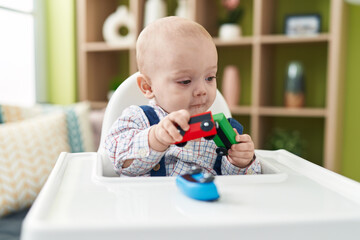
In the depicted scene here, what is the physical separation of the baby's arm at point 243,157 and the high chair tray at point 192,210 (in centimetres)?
10

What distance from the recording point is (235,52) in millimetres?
2873

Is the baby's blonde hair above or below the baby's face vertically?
above

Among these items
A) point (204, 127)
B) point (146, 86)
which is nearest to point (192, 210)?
point (204, 127)

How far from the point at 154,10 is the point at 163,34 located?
197 cm

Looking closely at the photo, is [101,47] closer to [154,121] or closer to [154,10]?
[154,10]

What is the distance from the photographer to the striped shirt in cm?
78

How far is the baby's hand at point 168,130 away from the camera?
0.65 meters

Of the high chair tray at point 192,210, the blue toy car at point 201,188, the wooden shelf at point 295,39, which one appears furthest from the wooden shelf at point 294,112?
the blue toy car at point 201,188

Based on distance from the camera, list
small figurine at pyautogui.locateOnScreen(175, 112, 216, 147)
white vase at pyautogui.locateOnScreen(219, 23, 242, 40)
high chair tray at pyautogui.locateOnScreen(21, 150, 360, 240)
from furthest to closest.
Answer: white vase at pyautogui.locateOnScreen(219, 23, 242, 40)
small figurine at pyautogui.locateOnScreen(175, 112, 216, 147)
high chair tray at pyautogui.locateOnScreen(21, 150, 360, 240)

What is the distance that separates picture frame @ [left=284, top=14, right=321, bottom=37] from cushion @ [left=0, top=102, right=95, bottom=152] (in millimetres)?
1392

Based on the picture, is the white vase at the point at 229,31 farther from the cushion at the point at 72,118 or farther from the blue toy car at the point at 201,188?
the blue toy car at the point at 201,188

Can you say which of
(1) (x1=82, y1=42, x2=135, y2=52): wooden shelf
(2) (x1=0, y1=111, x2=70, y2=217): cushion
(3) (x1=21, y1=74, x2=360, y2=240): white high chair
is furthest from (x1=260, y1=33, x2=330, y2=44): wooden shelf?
(3) (x1=21, y1=74, x2=360, y2=240): white high chair

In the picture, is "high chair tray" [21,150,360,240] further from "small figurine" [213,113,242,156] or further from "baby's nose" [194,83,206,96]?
"baby's nose" [194,83,206,96]

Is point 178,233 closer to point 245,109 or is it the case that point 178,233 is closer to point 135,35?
point 245,109
